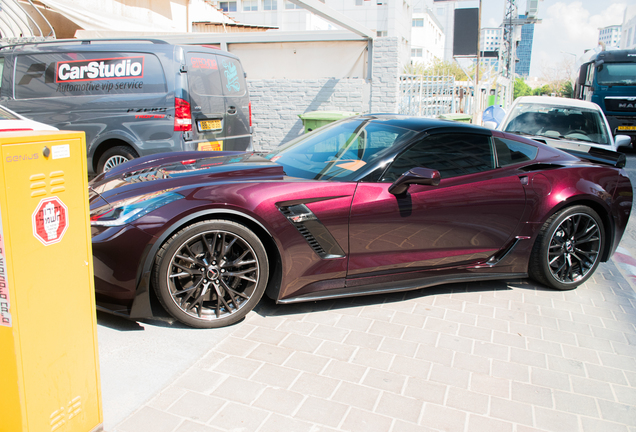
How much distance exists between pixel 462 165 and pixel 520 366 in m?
1.54

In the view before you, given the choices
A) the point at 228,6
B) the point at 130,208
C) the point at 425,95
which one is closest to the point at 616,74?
the point at 425,95

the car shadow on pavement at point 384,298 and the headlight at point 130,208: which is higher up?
the headlight at point 130,208

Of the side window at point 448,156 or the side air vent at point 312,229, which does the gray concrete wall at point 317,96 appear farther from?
the side air vent at point 312,229

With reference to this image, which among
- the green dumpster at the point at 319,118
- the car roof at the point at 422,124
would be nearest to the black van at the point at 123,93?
the green dumpster at the point at 319,118

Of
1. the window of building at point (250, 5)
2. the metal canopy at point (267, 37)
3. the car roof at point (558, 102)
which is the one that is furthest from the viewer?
the window of building at point (250, 5)

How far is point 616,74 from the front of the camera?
16.5m

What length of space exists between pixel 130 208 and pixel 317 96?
358 inches

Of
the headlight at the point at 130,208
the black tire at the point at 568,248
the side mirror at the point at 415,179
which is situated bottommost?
the black tire at the point at 568,248

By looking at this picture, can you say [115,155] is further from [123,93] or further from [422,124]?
[422,124]

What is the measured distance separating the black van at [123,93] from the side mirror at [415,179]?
4.31 m

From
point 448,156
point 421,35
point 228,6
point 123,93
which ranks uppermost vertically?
point 228,6

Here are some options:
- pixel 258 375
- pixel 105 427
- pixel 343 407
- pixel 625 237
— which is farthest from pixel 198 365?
pixel 625 237

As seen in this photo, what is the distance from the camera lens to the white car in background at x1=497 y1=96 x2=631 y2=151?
8078 mm

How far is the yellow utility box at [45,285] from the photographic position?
5.46ft
